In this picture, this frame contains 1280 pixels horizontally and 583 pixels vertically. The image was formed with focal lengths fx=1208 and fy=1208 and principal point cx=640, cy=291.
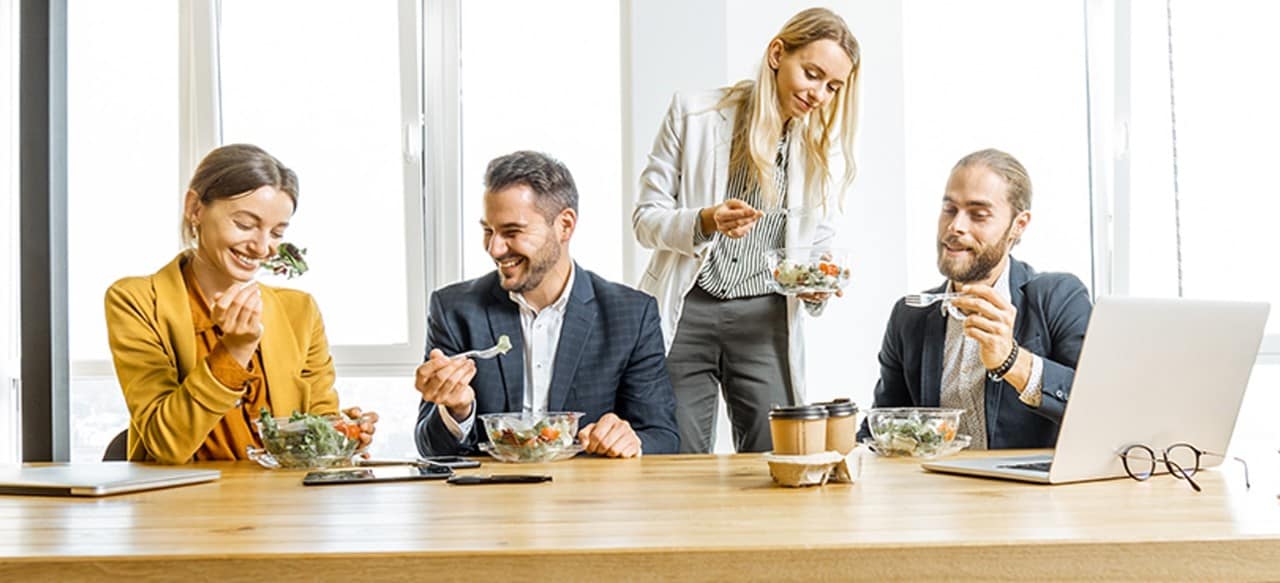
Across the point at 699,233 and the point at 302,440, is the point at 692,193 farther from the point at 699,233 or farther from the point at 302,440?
the point at 302,440

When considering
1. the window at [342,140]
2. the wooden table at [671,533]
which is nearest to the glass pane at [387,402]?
the window at [342,140]

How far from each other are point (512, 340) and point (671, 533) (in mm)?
1330

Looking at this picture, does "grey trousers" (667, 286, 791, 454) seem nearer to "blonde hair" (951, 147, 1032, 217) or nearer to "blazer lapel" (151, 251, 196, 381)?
"blonde hair" (951, 147, 1032, 217)

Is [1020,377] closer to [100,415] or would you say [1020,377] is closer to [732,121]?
[732,121]

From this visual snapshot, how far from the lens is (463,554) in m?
1.05

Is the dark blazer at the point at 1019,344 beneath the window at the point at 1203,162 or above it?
beneath

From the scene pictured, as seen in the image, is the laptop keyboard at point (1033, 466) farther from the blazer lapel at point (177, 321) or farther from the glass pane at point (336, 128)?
the glass pane at point (336, 128)

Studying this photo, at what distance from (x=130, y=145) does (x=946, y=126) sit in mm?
2782

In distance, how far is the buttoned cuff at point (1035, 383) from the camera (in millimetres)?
2010

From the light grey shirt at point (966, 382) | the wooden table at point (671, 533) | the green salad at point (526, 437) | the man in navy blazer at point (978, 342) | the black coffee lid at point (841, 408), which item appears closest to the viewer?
the wooden table at point (671, 533)

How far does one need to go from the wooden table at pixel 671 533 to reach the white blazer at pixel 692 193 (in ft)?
4.60

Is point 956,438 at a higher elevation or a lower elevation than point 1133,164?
lower

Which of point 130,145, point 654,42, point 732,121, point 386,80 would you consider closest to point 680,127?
point 732,121

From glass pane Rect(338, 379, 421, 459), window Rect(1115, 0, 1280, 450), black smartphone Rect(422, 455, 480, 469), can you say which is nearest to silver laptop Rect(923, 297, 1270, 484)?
black smartphone Rect(422, 455, 480, 469)
